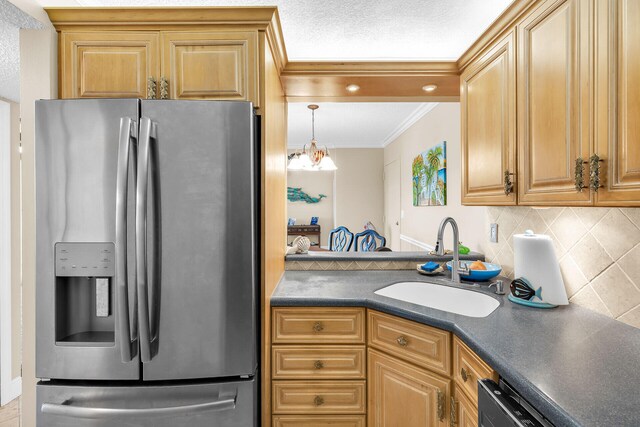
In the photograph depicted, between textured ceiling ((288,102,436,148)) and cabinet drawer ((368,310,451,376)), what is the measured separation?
8.21 ft

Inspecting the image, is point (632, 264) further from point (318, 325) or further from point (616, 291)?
point (318, 325)

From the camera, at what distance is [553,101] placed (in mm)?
1146

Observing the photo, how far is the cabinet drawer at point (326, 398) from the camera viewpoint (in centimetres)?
149

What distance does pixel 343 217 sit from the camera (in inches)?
237

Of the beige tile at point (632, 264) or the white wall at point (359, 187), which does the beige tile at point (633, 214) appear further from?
the white wall at point (359, 187)

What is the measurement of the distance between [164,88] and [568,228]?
1897 millimetres

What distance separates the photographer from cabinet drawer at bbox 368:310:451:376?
123 centimetres

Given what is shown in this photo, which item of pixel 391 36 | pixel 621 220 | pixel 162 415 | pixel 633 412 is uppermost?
pixel 391 36

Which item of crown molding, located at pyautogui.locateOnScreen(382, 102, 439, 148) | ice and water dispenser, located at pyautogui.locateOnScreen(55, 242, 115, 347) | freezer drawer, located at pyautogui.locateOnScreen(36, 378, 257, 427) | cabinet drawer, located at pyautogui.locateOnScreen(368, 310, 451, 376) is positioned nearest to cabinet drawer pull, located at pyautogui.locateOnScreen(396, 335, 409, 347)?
cabinet drawer, located at pyautogui.locateOnScreen(368, 310, 451, 376)

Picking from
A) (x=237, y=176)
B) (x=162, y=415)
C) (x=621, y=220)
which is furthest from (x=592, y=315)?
(x=162, y=415)

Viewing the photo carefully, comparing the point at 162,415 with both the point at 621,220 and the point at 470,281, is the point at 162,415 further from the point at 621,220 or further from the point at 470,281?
the point at 621,220

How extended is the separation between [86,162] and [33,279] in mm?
611

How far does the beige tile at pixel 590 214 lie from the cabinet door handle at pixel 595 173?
39 centimetres

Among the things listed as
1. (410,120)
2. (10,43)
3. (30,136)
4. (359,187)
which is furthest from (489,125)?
(359,187)
